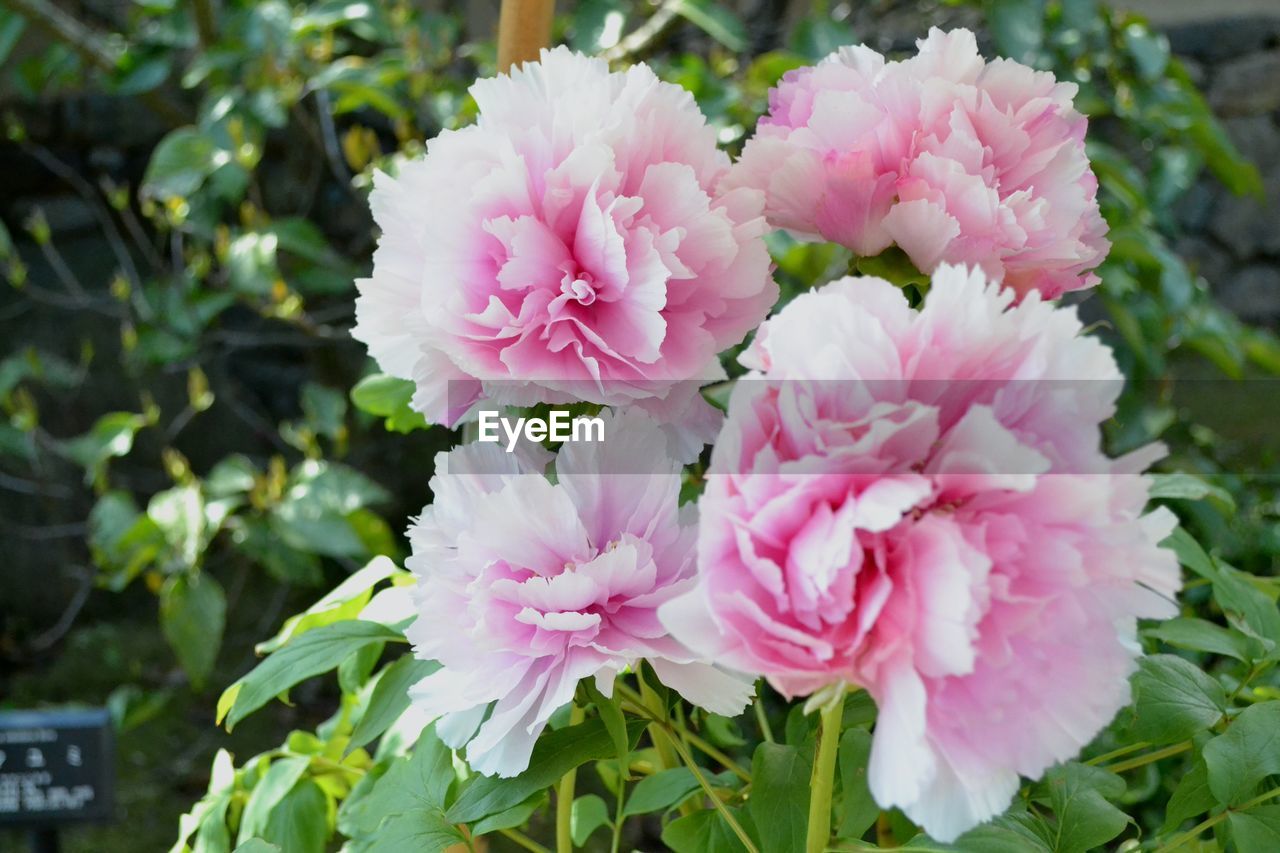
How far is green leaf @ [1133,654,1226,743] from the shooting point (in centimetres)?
37

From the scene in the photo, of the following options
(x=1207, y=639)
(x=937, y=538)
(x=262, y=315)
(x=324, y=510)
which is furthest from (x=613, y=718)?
(x=262, y=315)

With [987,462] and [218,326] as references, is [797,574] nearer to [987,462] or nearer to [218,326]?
[987,462]

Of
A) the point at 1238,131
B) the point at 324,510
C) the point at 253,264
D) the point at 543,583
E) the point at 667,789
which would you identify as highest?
the point at 543,583

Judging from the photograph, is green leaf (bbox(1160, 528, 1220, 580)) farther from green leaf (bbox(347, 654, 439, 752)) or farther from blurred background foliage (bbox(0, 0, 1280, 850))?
green leaf (bbox(347, 654, 439, 752))

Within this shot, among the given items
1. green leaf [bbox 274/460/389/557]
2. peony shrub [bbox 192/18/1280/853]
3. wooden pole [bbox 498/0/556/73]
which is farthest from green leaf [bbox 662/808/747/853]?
green leaf [bbox 274/460/389/557]

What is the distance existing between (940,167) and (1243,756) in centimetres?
20

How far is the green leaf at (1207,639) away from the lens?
409 mm

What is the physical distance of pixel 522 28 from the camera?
0.45 m

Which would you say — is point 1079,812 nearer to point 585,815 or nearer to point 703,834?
point 703,834

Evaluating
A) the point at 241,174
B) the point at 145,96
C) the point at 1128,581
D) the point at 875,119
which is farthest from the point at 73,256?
the point at 1128,581

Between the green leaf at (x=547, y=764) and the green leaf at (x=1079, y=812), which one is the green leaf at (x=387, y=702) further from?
the green leaf at (x=1079, y=812)

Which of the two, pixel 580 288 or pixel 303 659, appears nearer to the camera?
pixel 580 288

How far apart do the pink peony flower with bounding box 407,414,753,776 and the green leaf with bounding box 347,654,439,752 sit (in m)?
0.10

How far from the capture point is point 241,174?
1169mm
